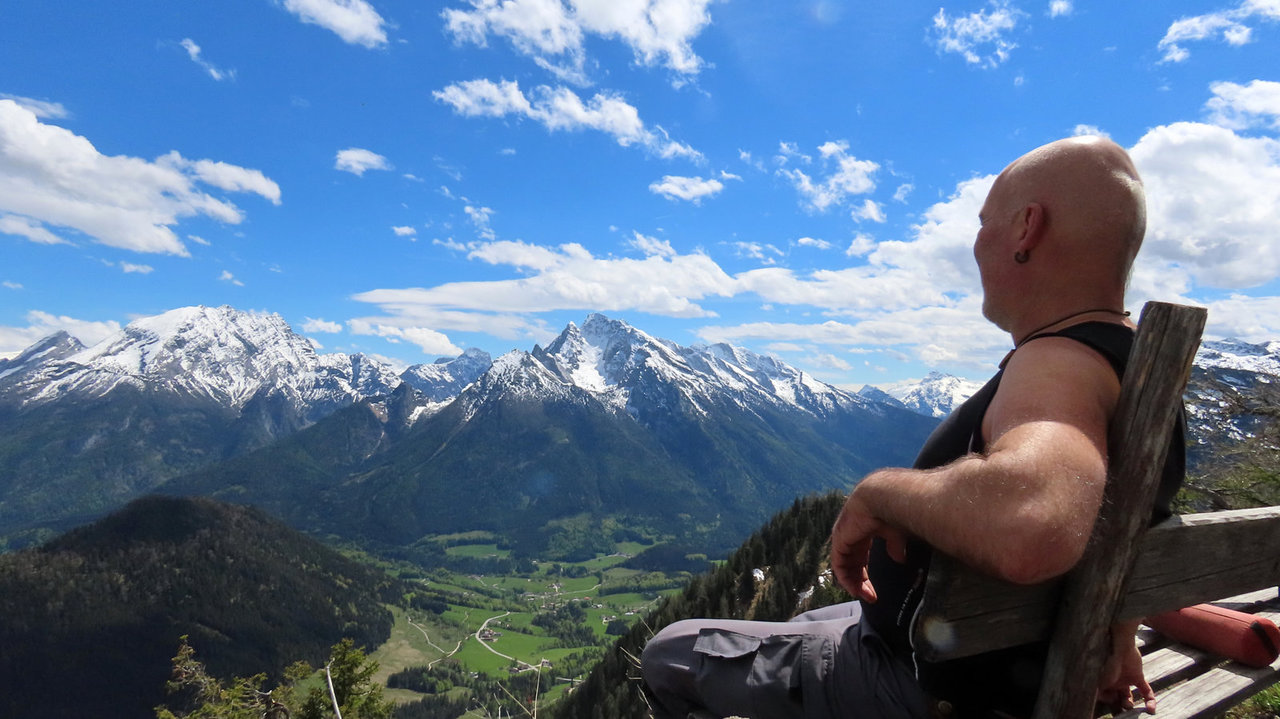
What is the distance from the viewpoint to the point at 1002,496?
1904 millimetres

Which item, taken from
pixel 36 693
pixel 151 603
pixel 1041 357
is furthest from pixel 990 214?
pixel 151 603

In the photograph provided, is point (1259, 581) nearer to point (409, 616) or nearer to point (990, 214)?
point (990, 214)

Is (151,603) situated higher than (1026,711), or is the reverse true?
(1026,711)

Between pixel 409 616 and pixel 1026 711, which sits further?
pixel 409 616

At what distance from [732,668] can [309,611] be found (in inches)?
8251

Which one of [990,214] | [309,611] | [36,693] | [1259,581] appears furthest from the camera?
[309,611]

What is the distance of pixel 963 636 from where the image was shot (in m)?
2.00

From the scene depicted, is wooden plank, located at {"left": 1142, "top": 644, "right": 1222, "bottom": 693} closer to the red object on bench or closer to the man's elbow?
the red object on bench

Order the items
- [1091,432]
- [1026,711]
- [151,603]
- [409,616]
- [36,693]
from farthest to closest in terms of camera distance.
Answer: [409,616], [151,603], [36,693], [1026,711], [1091,432]

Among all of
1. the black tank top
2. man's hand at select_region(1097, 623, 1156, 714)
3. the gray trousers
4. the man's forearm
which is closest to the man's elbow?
the man's forearm

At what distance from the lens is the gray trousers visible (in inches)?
123

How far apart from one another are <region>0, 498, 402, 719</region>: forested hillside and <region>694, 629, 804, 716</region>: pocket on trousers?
129 meters

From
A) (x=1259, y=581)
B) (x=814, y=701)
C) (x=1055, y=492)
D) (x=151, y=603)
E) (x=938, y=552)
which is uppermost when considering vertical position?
(x=1055, y=492)

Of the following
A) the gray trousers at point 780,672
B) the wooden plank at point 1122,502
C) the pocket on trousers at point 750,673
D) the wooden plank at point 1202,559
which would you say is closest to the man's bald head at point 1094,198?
the wooden plank at point 1122,502
